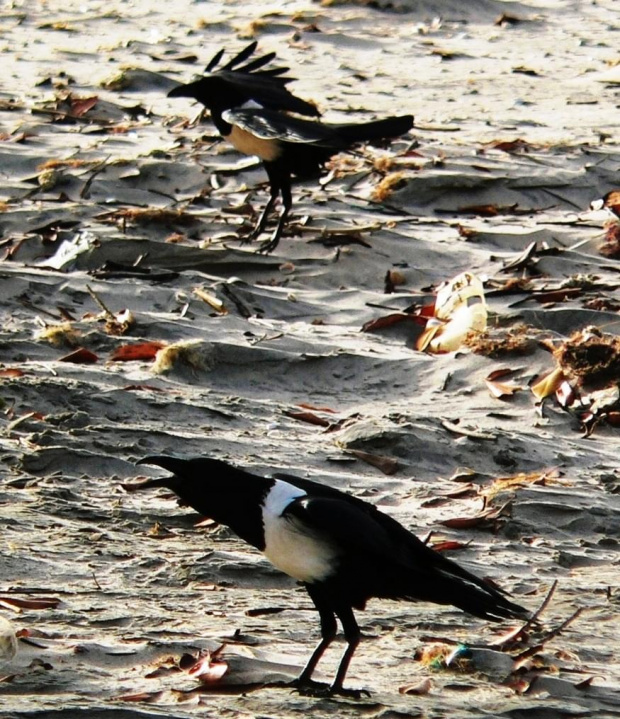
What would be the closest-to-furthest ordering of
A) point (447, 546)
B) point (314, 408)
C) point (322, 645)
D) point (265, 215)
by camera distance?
point (322, 645) < point (447, 546) < point (314, 408) < point (265, 215)

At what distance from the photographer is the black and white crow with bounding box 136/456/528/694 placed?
3.51 m

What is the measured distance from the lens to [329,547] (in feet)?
11.5

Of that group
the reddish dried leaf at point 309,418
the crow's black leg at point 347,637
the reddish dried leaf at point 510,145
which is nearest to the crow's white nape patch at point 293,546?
the crow's black leg at point 347,637

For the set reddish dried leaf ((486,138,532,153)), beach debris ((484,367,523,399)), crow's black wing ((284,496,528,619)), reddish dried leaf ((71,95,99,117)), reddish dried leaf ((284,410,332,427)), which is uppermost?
crow's black wing ((284,496,528,619))

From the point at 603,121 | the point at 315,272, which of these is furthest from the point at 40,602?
the point at 603,121

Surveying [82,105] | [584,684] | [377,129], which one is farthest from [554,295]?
[82,105]

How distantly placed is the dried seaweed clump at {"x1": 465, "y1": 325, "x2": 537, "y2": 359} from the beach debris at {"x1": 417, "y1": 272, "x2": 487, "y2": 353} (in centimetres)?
6

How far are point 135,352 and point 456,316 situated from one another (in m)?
1.52

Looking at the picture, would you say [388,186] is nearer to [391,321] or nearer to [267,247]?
[267,247]

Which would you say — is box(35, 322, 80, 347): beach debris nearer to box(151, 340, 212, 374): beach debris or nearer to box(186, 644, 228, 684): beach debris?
box(151, 340, 212, 374): beach debris

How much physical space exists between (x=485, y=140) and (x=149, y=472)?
518 centimetres

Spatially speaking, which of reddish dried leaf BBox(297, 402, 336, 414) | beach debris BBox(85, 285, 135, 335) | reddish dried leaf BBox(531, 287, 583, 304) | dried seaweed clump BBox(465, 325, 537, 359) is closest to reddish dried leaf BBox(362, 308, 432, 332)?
dried seaweed clump BBox(465, 325, 537, 359)

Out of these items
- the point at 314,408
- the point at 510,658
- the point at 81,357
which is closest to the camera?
the point at 510,658

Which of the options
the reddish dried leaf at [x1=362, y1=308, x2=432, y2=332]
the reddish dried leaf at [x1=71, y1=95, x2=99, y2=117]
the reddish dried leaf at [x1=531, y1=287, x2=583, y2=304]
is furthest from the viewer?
the reddish dried leaf at [x1=71, y1=95, x2=99, y2=117]
